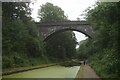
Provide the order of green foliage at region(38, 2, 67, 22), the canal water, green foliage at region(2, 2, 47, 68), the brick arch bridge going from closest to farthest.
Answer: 1. the canal water
2. green foliage at region(2, 2, 47, 68)
3. the brick arch bridge
4. green foliage at region(38, 2, 67, 22)

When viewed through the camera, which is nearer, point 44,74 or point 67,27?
point 44,74

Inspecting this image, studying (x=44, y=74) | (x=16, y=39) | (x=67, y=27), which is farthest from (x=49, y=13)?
(x=44, y=74)

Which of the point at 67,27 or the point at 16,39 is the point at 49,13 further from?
the point at 16,39

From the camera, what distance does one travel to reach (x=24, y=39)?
41.1 metres

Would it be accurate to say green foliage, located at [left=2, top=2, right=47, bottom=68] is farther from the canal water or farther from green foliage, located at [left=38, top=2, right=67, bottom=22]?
green foliage, located at [left=38, top=2, right=67, bottom=22]

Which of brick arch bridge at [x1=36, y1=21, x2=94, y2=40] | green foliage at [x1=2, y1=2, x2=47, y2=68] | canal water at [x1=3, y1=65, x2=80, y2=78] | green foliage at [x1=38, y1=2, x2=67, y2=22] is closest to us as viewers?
canal water at [x1=3, y1=65, x2=80, y2=78]

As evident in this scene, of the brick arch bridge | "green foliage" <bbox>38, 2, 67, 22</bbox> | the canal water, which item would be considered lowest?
the canal water

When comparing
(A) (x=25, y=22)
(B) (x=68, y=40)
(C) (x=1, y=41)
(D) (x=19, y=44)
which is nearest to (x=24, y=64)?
(D) (x=19, y=44)

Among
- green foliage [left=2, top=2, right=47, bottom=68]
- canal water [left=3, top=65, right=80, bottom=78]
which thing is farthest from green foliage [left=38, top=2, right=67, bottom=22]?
canal water [left=3, top=65, right=80, bottom=78]

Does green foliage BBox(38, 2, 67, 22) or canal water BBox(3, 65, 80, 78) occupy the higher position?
green foliage BBox(38, 2, 67, 22)

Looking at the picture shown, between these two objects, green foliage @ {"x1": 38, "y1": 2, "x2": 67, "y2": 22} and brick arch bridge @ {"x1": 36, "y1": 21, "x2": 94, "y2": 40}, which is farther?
green foliage @ {"x1": 38, "y1": 2, "x2": 67, "y2": 22}

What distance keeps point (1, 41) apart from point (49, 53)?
126 ft

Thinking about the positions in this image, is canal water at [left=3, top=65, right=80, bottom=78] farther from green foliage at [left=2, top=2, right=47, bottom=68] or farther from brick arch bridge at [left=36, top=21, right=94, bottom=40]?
brick arch bridge at [left=36, top=21, right=94, bottom=40]

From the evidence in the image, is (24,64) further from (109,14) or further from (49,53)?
(49,53)
